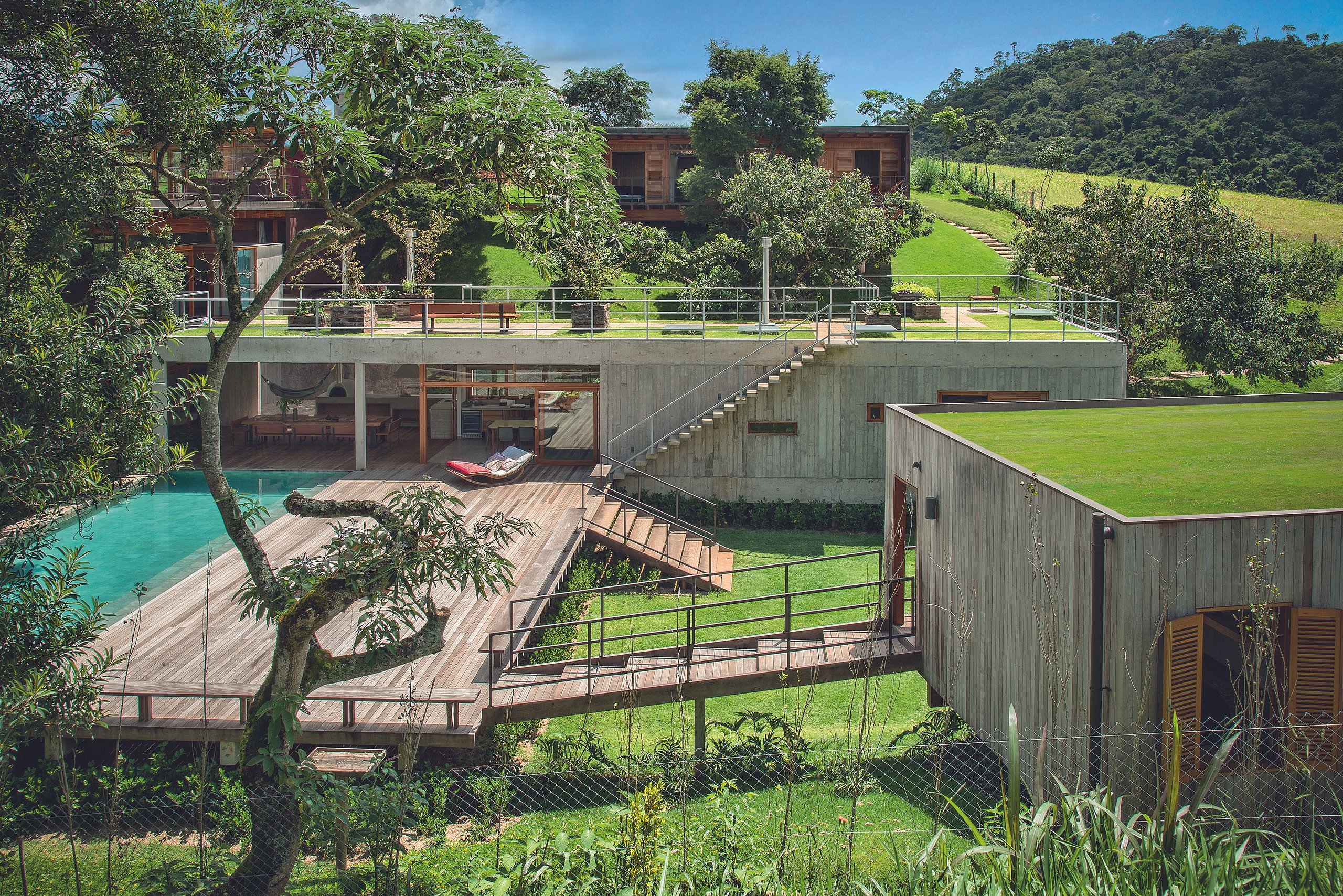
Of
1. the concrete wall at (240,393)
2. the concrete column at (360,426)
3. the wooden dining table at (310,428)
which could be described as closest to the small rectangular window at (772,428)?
the concrete column at (360,426)

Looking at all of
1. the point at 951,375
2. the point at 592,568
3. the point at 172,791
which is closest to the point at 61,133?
the point at 172,791

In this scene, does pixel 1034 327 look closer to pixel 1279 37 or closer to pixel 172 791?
pixel 172 791

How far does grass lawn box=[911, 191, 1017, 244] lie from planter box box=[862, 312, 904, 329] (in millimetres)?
19244

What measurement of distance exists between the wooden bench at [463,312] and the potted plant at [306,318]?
6.66 ft

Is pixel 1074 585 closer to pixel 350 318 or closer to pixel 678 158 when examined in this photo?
pixel 350 318

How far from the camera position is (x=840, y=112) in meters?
36.9

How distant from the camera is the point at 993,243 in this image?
1503 inches

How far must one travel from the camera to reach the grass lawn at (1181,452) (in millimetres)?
8203

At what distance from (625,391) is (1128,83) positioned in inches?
2436

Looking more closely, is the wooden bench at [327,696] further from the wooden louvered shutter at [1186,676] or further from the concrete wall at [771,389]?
the concrete wall at [771,389]

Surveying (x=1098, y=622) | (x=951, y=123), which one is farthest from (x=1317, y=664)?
(x=951, y=123)

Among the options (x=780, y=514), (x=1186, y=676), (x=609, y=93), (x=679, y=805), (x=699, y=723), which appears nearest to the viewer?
(x=1186, y=676)

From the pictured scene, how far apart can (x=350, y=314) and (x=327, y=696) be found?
42.6ft

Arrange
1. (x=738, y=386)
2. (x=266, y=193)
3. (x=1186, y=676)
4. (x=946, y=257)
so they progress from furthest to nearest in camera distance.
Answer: (x=946, y=257) → (x=266, y=193) → (x=738, y=386) → (x=1186, y=676)
